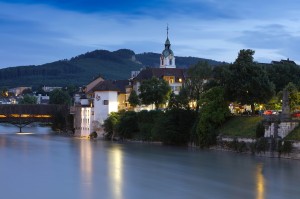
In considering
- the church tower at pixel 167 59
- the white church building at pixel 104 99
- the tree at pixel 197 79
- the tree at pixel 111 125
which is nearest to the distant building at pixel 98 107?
the white church building at pixel 104 99

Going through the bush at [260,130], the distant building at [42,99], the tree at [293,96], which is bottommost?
the bush at [260,130]

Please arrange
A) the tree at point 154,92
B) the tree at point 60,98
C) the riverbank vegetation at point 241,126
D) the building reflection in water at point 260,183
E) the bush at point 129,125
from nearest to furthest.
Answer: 1. the building reflection in water at point 260,183
2. the riverbank vegetation at point 241,126
3. the bush at point 129,125
4. the tree at point 154,92
5. the tree at point 60,98

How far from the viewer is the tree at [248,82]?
52094 millimetres

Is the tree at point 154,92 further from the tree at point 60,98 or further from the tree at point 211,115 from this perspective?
the tree at point 60,98

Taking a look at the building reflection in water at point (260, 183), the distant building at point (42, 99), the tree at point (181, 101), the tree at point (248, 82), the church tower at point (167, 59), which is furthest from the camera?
the distant building at point (42, 99)

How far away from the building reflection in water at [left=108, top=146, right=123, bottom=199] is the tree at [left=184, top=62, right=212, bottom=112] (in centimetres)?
1568

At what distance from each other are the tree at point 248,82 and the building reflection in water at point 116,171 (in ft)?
37.3

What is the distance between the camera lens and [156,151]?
51.3 metres

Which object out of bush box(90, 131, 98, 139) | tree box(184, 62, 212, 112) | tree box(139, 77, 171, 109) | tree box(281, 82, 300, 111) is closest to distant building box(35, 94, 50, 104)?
bush box(90, 131, 98, 139)

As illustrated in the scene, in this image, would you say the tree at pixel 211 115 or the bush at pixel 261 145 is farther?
the tree at pixel 211 115

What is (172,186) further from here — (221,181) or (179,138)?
(179,138)

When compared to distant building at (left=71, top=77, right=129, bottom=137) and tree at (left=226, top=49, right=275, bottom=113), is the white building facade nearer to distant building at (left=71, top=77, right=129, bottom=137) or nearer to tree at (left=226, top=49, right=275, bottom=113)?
distant building at (left=71, top=77, right=129, bottom=137)

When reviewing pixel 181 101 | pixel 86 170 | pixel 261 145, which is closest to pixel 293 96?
pixel 261 145

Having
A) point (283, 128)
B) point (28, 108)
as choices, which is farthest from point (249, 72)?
point (28, 108)
